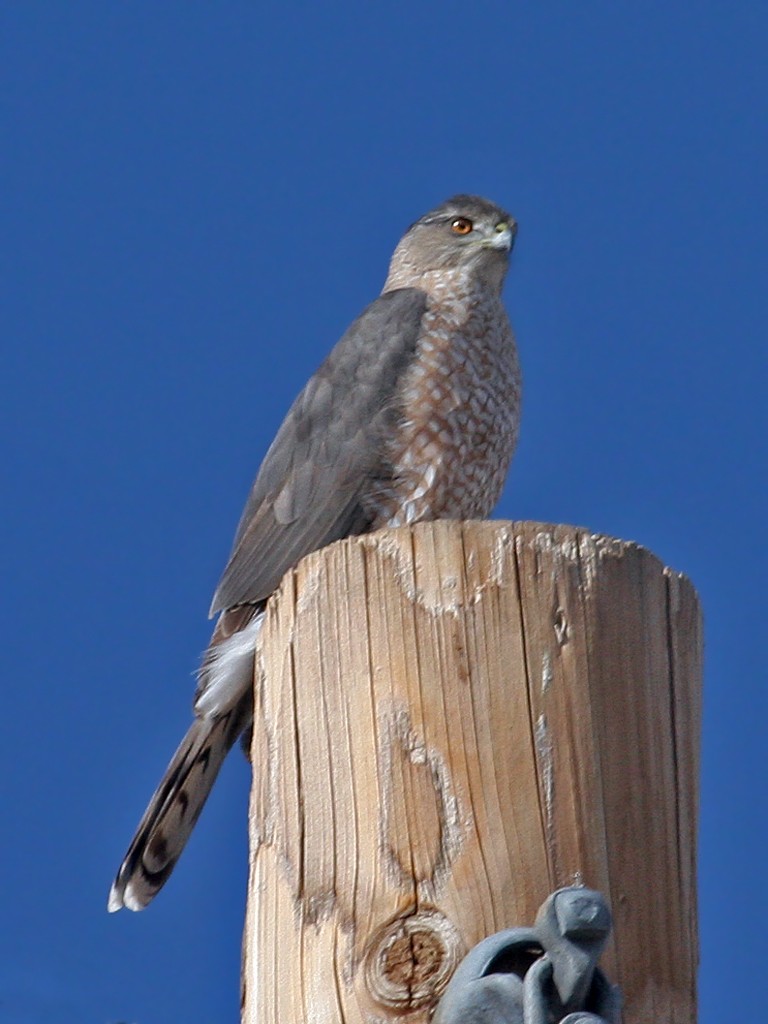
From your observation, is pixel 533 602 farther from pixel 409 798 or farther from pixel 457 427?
pixel 457 427

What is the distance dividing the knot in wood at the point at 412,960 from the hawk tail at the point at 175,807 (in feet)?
6.03

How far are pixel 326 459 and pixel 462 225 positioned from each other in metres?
1.87

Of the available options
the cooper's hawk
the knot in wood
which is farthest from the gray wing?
the knot in wood

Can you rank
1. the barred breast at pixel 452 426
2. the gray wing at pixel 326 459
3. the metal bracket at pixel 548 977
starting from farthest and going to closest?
the barred breast at pixel 452 426, the gray wing at pixel 326 459, the metal bracket at pixel 548 977

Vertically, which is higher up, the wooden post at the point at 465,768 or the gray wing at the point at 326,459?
the gray wing at the point at 326,459

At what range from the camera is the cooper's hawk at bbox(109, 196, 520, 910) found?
4438 mm

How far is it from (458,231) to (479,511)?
166cm

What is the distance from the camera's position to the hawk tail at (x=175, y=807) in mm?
4289

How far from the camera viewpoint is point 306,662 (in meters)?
2.83

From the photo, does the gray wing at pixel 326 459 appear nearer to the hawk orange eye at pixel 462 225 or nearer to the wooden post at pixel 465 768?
the hawk orange eye at pixel 462 225

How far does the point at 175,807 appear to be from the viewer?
439 centimetres

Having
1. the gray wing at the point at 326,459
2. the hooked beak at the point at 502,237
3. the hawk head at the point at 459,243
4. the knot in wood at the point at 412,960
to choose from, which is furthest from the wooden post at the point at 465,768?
the hooked beak at the point at 502,237

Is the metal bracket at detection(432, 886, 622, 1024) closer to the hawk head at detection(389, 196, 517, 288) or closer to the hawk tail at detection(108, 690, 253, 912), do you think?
the hawk tail at detection(108, 690, 253, 912)

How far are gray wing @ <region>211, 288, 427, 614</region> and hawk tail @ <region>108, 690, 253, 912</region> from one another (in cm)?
41
